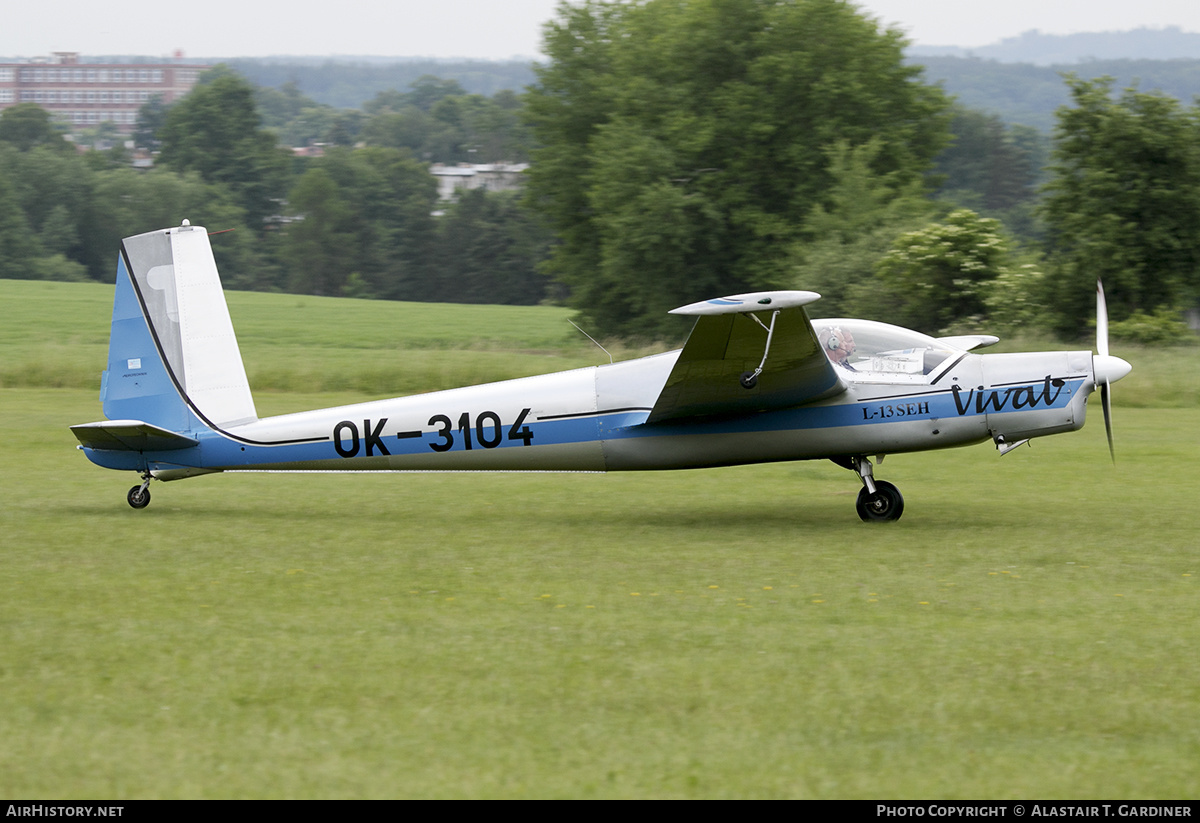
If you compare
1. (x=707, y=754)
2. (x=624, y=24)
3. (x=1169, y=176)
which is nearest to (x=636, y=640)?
(x=707, y=754)

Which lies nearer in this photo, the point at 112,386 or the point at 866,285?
the point at 112,386

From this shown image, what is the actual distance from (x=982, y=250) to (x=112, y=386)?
29030 millimetres

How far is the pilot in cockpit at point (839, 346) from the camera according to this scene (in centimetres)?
1108

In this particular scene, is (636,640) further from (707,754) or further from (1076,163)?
(1076,163)

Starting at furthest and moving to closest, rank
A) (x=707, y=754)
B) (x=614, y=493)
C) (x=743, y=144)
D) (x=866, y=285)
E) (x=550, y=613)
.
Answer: (x=743, y=144) < (x=866, y=285) < (x=614, y=493) < (x=550, y=613) < (x=707, y=754)

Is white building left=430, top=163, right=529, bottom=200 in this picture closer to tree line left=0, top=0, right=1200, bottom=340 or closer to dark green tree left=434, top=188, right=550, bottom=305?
dark green tree left=434, top=188, right=550, bottom=305

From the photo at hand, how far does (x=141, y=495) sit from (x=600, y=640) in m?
6.63

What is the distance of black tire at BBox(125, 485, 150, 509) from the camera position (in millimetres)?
11758

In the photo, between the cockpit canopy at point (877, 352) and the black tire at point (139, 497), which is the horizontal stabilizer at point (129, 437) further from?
the cockpit canopy at point (877, 352)

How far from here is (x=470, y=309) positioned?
61281 mm

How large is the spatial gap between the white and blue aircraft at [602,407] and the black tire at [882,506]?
13 millimetres

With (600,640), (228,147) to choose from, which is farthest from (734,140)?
(228,147)

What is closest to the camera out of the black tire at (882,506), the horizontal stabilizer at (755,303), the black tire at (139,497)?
the horizontal stabilizer at (755,303)

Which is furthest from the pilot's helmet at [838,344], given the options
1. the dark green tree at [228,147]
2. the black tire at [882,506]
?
the dark green tree at [228,147]
